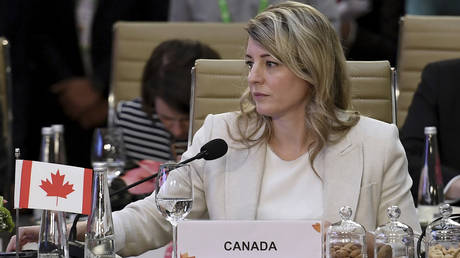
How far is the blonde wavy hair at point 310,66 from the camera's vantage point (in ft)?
8.78

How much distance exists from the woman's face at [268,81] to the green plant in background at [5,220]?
80cm

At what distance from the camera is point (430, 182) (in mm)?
3090

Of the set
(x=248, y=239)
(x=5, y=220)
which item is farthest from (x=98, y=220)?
(x=248, y=239)

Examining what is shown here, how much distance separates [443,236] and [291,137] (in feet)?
2.74

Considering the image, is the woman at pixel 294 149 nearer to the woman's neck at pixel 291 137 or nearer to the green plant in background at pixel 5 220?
the woman's neck at pixel 291 137

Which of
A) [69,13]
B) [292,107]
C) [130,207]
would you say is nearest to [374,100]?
[292,107]

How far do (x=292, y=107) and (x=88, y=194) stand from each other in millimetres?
861

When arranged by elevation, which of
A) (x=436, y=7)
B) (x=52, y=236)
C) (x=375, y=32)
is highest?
(x=436, y=7)

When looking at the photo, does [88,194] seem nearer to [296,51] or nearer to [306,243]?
[306,243]

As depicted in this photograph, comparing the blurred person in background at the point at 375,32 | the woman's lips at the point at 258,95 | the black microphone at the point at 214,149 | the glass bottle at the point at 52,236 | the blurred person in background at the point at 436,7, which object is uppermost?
the blurred person in background at the point at 436,7

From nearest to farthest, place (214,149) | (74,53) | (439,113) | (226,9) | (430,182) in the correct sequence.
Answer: (214,149) → (430,182) → (439,113) → (226,9) → (74,53)

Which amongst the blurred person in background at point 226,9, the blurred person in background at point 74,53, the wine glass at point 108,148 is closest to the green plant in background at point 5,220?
the wine glass at point 108,148

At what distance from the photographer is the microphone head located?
8.09ft

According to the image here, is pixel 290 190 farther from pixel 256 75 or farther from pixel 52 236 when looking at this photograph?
pixel 52 236
